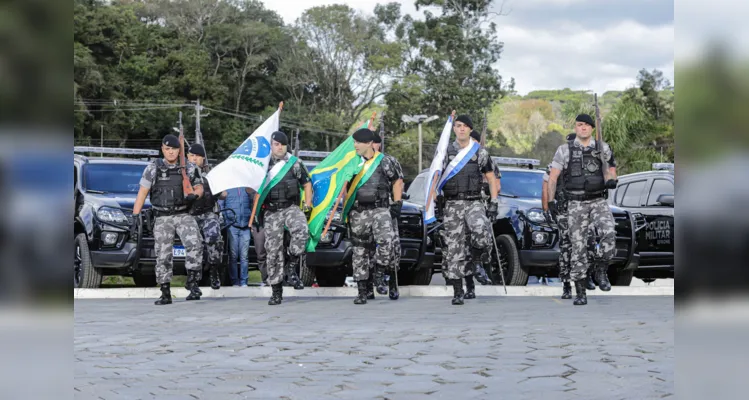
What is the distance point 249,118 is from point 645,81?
23230 millimetres

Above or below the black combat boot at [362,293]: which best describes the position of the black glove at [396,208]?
above

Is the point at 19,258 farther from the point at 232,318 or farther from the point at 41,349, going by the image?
the point at 232,318

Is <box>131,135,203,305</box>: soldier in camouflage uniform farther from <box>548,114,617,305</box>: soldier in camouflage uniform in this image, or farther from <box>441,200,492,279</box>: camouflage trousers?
<box>548,114,617,305</box>: soldier in camouflage uniform

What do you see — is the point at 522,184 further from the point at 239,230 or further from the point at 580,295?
the point at 239,230

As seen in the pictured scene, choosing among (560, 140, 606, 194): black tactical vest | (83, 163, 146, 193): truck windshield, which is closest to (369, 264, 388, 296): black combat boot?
(560, 140, 606, 194): black tactical vest

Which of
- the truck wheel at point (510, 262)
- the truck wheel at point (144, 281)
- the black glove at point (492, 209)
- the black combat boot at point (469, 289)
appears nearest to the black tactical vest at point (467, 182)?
the black glove at point (492, 209)

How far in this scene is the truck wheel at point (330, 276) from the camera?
47.4 feet

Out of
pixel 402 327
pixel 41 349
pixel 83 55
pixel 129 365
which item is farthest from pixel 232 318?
pixel 83 55

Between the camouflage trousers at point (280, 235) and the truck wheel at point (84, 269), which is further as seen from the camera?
the truck wheel at point (84, 269)

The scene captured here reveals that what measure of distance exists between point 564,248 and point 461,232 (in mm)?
1442

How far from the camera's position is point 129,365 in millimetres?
6684

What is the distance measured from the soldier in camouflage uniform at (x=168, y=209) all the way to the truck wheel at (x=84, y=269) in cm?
123

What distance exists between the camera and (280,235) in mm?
11836

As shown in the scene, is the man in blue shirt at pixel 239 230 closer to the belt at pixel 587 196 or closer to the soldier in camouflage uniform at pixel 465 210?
the soldier in camouflage uniform at pixel 465 210
